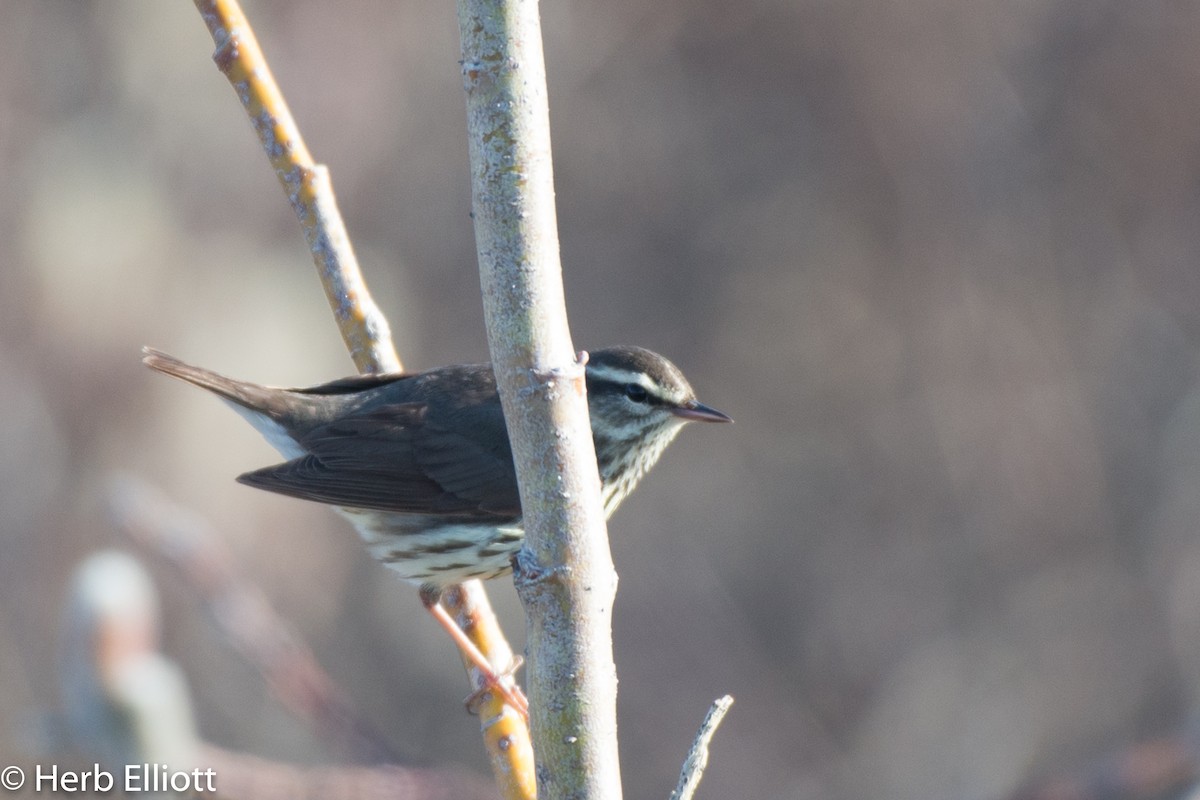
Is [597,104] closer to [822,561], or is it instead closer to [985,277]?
[985,277]

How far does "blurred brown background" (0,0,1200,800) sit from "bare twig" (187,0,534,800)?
6298 millimetres

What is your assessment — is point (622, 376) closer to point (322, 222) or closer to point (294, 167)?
point (322, 222)

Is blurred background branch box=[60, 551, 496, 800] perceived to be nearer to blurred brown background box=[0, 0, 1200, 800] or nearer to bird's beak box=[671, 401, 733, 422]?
bird's beak box=[671, 401, 733, 422]

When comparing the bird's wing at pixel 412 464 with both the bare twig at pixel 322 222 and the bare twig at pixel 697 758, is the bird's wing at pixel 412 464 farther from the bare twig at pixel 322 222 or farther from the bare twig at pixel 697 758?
the bare twig at pixel 697 758

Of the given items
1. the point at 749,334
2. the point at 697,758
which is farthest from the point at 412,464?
the point at 749,334

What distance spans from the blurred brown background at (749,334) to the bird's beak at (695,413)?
6.13m

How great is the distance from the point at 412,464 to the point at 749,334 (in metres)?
7.52

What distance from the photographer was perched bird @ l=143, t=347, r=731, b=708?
5375 millimetres

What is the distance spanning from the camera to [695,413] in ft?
17.7

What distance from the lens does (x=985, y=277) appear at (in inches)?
460

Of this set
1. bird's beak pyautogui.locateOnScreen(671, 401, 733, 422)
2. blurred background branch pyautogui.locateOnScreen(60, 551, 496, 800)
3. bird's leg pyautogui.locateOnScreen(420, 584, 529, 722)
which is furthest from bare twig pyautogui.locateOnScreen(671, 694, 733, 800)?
bird's beak pyautogui.locateOnScreen(671, 401, 733, 422)

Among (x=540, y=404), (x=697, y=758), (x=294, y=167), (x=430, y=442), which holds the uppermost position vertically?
(x=294, y=167)

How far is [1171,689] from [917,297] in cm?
411

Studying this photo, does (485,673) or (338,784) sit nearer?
(338,784)
